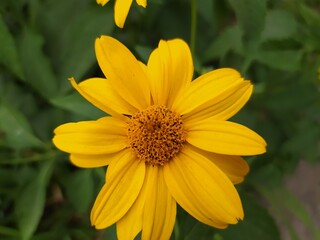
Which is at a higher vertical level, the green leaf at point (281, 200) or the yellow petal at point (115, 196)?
the yellow petal at point (115, 196)

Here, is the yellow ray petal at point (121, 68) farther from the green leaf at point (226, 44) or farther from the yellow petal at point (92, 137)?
the green leaf at point (226, 44)

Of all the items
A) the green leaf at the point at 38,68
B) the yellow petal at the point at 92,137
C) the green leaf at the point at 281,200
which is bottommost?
the green leaf at the point at 281,200

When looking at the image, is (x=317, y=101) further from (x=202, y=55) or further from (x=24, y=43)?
(x=24, y=43)

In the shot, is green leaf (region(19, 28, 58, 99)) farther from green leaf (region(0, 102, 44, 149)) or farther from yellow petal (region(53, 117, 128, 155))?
yellow petal (region(53, 117, 128, 155))

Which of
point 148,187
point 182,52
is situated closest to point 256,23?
point 182,52

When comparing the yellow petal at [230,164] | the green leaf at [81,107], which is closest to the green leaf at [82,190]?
the green leaf at [81,107]

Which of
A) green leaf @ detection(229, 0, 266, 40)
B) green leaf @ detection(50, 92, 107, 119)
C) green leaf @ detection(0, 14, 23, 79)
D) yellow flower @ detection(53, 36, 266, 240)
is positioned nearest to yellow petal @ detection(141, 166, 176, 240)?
yellow flower @ detection(53, 36, 266, 240)
